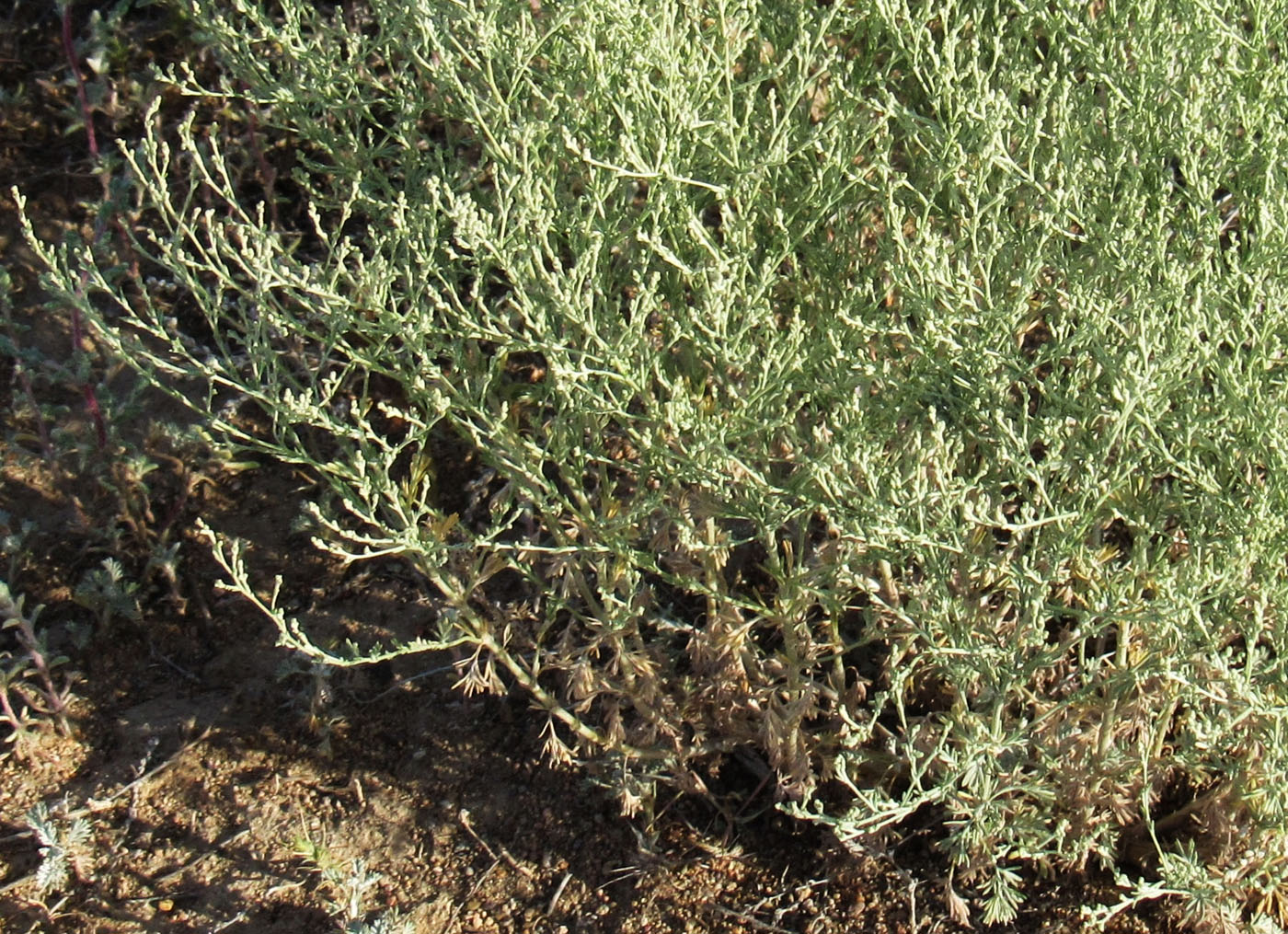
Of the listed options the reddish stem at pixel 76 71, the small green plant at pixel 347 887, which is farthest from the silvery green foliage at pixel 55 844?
the reddish stem at pixel 76 71

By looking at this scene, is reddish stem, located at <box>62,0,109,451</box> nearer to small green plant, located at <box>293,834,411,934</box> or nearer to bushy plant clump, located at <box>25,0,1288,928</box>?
bushy plant clump, located at <box>25,0,1288,928</box>

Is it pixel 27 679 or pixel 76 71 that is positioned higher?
pixel 76 71

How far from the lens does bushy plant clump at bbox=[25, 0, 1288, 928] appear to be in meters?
2.35

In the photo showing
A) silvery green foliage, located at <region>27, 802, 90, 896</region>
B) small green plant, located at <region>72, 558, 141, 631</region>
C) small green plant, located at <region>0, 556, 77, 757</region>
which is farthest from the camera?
small green plant, located at <region>72, 558, 141, 631</region>

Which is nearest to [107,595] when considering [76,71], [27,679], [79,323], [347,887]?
[27,679]

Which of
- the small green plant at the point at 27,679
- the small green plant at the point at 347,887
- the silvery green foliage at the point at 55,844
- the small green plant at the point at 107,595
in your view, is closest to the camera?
the small green plant at the point at 347,887

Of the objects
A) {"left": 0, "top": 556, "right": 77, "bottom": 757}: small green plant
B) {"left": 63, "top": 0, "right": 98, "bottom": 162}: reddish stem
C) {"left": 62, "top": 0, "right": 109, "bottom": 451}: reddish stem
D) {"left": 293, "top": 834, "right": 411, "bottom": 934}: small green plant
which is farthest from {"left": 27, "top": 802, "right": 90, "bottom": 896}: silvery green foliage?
{"left": 63, "top": 0, "right": 98, "bottom": 162}: reddish stem

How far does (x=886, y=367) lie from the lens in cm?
253

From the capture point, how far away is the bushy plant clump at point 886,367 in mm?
2348

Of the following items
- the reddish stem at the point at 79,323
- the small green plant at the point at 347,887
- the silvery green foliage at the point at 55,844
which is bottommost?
the silvery green foliage at the point at 55,844

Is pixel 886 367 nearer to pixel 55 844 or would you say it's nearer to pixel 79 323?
pixel 55 844

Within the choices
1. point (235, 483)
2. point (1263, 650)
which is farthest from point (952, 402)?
point (235, 483)

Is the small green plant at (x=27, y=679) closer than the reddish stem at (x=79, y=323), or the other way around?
the small green plant at (x=27, y=679)

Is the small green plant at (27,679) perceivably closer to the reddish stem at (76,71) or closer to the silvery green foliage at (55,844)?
the silvery green foliage at (55,844)
